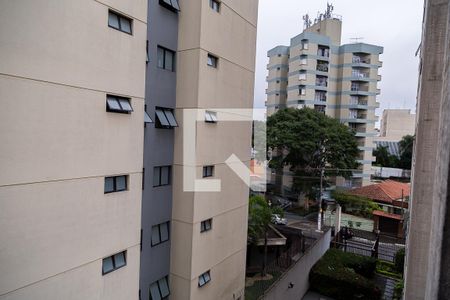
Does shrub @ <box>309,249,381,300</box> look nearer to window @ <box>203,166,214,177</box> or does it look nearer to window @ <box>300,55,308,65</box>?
window @ <box>203,166,214,177</box>

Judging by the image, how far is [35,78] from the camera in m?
4.15

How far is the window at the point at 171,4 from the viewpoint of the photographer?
22.6 feet

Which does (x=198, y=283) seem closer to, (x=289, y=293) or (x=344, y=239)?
(x=289, y=293)

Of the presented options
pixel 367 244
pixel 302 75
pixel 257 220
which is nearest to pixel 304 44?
pixel 302 75

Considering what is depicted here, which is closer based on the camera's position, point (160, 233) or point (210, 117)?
point (160, 233)

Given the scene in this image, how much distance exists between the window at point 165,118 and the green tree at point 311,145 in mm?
16190

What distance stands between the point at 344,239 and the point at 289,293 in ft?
23.4

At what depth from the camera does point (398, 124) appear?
57938 millimetres

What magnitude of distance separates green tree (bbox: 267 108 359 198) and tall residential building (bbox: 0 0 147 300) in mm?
18090

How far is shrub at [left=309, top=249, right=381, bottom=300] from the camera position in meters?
11.5

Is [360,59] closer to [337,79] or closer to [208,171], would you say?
[337,79]

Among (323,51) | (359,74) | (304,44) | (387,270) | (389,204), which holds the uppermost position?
(304,44)

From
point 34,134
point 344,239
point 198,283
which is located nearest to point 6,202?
point 34,134

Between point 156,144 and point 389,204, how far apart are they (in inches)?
798
